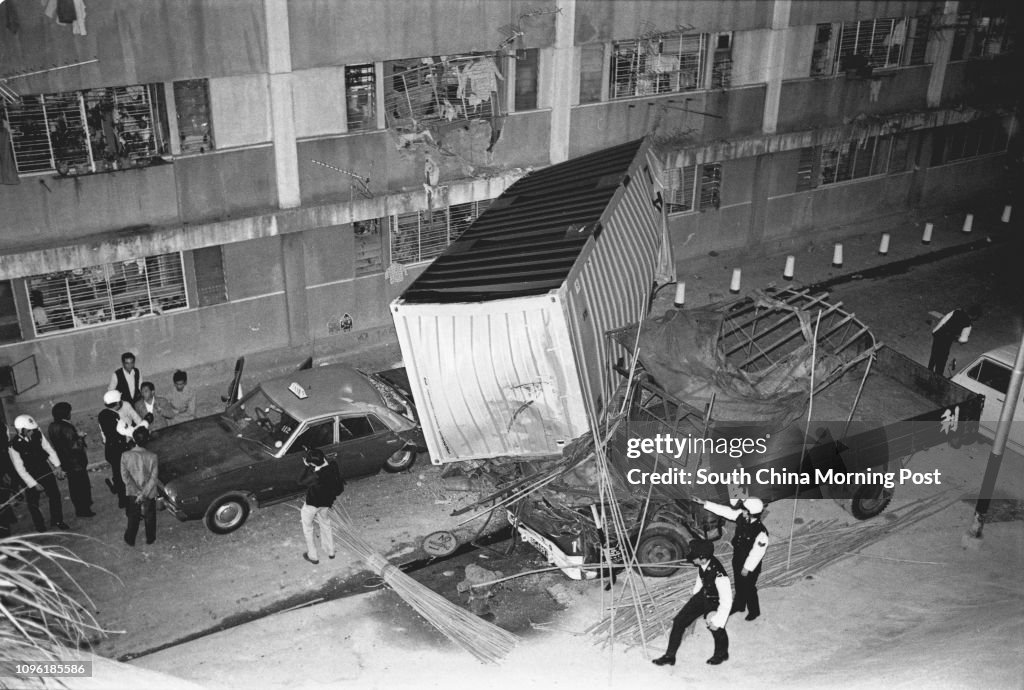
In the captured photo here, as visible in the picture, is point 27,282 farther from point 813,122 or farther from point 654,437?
point 813,122

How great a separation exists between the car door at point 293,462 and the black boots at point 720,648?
17.8 feet

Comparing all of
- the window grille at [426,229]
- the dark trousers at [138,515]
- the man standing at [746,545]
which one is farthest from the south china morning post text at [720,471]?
the window grille at [426,229]

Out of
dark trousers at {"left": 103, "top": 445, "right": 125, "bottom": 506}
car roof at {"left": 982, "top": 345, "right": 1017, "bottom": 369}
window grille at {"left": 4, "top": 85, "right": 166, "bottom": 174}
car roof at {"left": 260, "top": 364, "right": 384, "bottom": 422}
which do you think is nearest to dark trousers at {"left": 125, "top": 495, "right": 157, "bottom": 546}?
dark trousers at {"left": 103, "top": 445, "right": 125, "bottom": 506}

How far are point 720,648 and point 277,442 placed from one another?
601 centimetres

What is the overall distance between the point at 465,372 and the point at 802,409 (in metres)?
4.17

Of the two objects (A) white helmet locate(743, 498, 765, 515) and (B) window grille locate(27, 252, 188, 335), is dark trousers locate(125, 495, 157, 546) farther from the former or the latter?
(A) white helmet locate(743, 498, 765, 515)

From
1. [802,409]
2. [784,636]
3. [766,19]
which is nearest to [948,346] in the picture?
[802,409]

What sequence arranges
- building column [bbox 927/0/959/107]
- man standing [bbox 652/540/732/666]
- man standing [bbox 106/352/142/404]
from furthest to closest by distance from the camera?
1. building column [bbox 927/0/959/107]
2. man standing [bbox 106/352/142/404]
3. man standing [bbox 652/540/732/666]

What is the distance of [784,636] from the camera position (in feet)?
36.1

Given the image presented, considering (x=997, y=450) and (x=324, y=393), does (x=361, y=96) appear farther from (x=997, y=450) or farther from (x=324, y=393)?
(x=997, y=450)

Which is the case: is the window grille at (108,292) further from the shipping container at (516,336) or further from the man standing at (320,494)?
the man standing at (320,494)

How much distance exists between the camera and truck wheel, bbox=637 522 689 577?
11555 mm

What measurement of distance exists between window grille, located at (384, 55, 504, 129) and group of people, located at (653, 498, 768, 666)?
895 centimetres

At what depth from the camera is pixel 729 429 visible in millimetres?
12195
